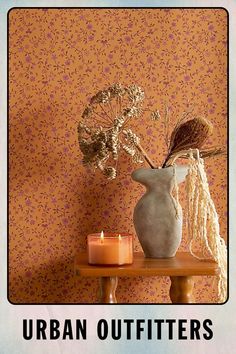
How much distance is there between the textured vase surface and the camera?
143cm

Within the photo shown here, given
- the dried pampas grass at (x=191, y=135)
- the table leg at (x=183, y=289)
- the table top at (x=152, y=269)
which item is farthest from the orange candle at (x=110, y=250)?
the dried pampas grass at (x=191, y=135)

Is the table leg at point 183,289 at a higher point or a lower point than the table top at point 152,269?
lower

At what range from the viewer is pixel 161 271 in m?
1.34

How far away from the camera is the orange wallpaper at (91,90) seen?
161 centimetres

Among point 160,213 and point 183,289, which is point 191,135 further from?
point 183,289

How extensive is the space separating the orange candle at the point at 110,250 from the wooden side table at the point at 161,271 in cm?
2

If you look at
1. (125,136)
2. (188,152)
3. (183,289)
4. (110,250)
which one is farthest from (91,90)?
(183,289)

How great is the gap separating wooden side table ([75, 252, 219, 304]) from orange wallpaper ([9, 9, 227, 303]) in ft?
0.51

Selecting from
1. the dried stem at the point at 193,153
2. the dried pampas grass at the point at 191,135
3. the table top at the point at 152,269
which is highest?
the dried pampas grass at the point at 191,135

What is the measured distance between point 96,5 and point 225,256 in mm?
615

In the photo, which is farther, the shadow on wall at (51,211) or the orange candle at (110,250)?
the shadow on wall at (51,211)

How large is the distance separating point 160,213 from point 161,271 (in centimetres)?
15

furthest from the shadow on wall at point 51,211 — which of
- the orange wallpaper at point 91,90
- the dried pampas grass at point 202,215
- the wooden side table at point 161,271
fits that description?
the dried pampas grass at point 202,215

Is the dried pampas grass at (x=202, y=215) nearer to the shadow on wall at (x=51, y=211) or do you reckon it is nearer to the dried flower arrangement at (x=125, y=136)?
the dried flower arrangement at (x=125, y=136)
